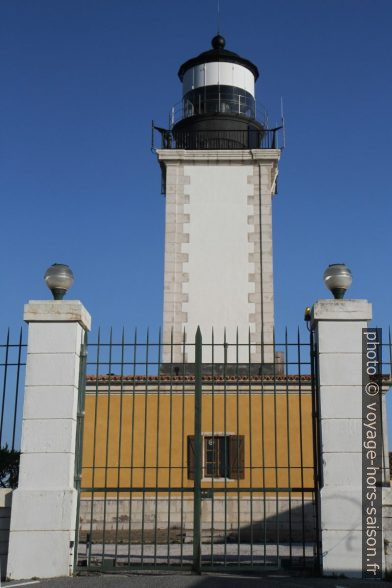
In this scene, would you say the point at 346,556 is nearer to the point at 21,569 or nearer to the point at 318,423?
the point at 318,423

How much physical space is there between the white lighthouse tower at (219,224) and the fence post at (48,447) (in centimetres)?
1012

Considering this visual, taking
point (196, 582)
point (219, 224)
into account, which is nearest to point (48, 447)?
point (196, 582)

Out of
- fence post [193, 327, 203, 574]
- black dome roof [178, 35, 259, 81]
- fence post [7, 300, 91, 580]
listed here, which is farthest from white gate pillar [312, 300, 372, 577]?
black dome roof [178, 35, 259, 81]

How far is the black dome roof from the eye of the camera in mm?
22453

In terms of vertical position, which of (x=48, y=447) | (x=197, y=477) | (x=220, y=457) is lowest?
(x=197, y=477)

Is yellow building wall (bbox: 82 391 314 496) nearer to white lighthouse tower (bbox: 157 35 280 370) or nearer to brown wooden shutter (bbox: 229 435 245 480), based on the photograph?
brown wooden shutter (bbox: 229 435 245 480)

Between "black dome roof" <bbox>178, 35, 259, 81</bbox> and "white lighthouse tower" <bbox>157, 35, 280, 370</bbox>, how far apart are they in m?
1.14

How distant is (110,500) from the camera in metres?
15.4

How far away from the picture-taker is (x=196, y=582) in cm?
701

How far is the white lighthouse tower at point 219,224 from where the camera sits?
62.5 ft

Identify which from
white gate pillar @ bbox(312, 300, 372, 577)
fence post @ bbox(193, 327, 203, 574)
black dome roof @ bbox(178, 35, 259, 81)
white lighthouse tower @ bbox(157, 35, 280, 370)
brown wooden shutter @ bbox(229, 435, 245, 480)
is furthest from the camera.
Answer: black dome roof @ bbox(178, 35, 259, 81)

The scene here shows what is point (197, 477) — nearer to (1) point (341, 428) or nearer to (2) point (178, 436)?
(1) point (341, 428)

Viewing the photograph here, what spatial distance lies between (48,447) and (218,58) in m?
17.4

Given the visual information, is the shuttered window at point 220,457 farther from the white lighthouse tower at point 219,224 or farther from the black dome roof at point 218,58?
the black dome roof at point 218,58
